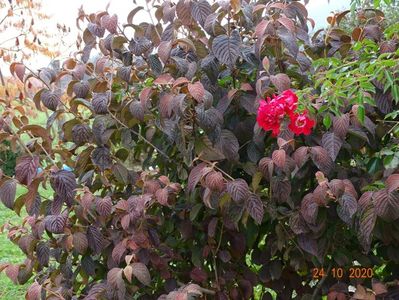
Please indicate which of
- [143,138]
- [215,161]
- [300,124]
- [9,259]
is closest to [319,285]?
[215,161]

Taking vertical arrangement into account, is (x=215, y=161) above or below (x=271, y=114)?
below

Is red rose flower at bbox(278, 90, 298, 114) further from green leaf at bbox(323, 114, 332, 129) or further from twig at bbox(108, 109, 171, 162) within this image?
twig at bbox(108, 109, 171, 162)

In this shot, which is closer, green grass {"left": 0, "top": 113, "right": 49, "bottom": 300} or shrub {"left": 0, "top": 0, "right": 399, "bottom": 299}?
shrub {"left": 0, "top": 0, "right": 399, "bottom": 299}

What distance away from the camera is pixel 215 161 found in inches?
80.1

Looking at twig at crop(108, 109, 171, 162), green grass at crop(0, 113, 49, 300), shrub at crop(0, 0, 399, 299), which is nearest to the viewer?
shrub at crop(0, 0, 399, 299)

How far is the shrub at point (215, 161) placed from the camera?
185cm

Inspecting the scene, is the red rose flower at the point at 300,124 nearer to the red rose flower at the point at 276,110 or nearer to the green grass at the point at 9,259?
the red rose flower at the point at 276,110

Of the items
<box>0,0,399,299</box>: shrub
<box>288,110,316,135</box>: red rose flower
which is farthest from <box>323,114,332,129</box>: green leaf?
<box>288,110,316,135</box>: red rose flower

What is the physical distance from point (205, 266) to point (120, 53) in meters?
0.80

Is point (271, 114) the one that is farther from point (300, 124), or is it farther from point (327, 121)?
point (327, 121)

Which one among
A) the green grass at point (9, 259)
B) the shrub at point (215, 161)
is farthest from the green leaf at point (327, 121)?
the green grass at point (9, 259)

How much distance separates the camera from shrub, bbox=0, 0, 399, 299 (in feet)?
6.07

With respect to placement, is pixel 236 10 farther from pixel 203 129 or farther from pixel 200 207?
pixel 200 207

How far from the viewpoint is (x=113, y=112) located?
2.16 meters
